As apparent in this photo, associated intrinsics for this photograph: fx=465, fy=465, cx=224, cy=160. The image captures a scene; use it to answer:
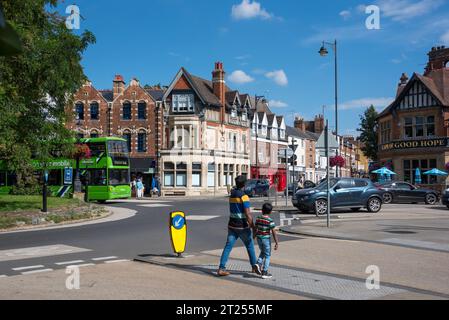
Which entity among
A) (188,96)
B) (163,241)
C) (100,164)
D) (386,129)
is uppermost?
(188,96)

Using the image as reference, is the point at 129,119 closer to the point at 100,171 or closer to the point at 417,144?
the point at 100,171

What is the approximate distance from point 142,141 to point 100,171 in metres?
18.9

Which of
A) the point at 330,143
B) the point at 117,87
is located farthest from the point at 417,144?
the point at 117,87

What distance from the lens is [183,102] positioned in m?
47.5

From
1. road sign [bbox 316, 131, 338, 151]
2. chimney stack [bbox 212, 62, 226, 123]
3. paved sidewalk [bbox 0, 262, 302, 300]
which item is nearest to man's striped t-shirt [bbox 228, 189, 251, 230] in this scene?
paved sidewalk [bbox 0, 262, 302, 300]

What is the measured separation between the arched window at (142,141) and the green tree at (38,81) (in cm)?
2788

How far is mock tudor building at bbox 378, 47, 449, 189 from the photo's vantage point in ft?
123

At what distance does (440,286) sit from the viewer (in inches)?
284

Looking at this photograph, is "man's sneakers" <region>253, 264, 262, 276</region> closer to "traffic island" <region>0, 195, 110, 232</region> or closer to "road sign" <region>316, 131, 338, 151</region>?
"road sign" <region>316, 131, 338, 151</region>

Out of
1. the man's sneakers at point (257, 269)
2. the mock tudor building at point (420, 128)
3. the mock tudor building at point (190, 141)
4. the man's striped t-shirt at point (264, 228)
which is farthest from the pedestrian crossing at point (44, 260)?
the mock tudor building at point (190, 141)

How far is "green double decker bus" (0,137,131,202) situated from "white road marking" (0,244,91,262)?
16.9 metres

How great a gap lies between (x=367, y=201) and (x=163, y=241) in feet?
41.4
